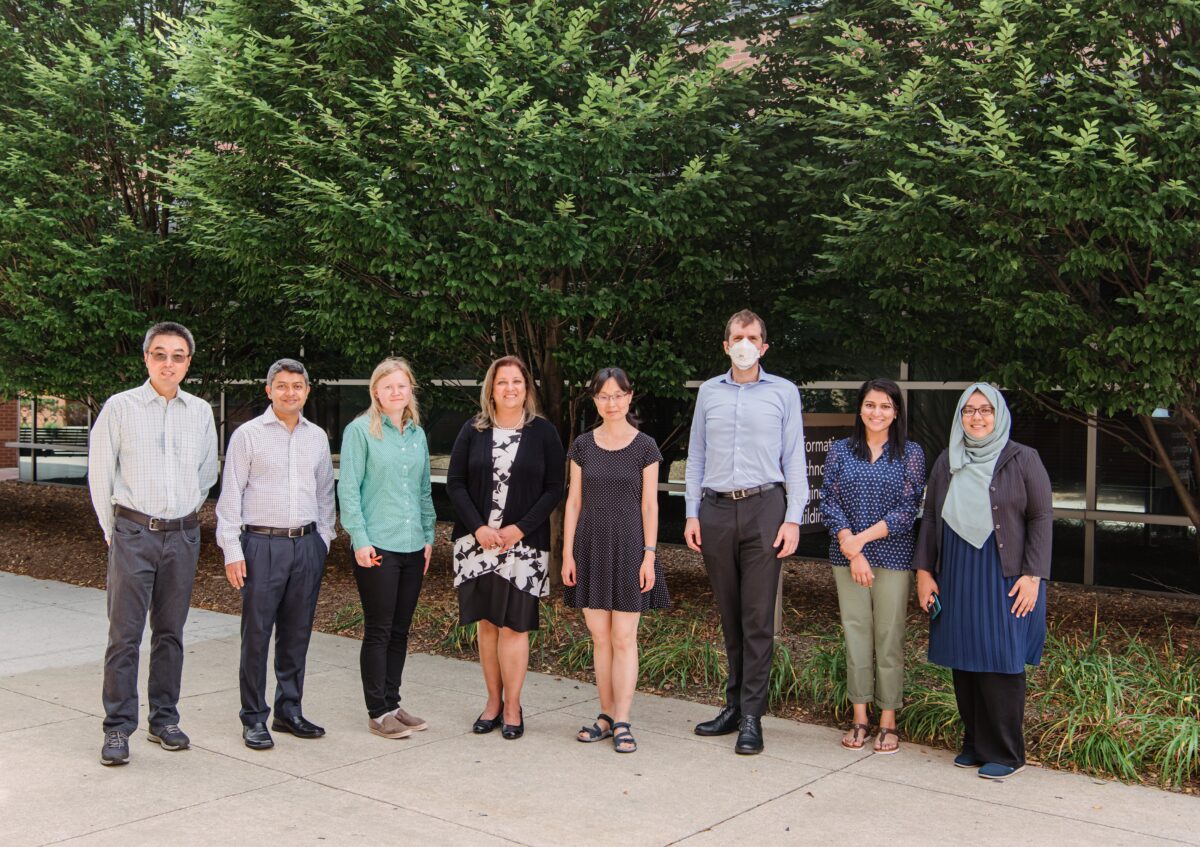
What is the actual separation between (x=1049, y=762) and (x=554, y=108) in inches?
174

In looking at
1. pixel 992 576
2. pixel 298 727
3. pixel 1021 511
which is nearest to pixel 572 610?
pixel 298 727

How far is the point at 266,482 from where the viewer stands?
5.09 m

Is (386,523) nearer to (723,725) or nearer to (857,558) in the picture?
(723,725)

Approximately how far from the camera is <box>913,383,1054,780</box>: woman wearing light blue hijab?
4738 mm

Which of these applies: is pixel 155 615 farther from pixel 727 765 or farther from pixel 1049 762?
pixel 1049 762

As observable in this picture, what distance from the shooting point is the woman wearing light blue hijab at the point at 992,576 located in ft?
15.5

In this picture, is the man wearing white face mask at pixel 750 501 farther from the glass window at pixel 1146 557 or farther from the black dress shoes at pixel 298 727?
the glass window at pixel 1146 557

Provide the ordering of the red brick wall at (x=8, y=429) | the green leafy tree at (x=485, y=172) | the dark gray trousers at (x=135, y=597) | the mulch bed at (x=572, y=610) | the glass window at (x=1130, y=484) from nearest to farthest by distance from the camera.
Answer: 1. the dark gray trousers at (x=135, y=597)
2. the green leafy tree at (x=485, y=172)
3. the mulch bed at (x=572, y=610)
4. the glass window at (x=1130, y=484)
5. the red brick wall at (x=8, y=429)

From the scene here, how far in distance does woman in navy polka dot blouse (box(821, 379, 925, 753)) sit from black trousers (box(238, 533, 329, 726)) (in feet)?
7.77

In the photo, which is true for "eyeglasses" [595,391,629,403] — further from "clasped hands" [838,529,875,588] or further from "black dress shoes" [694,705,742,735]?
"black dress shoes" [694,705,742,735]

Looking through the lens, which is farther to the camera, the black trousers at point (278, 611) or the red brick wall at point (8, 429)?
the red brick wall at point (8, 429)

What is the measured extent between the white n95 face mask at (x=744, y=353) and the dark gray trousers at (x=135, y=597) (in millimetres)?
2521

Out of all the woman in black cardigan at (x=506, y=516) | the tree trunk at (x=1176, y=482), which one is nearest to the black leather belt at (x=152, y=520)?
the woman in black cardigan at (x=506, y=516)

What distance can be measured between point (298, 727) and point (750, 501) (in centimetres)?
230
